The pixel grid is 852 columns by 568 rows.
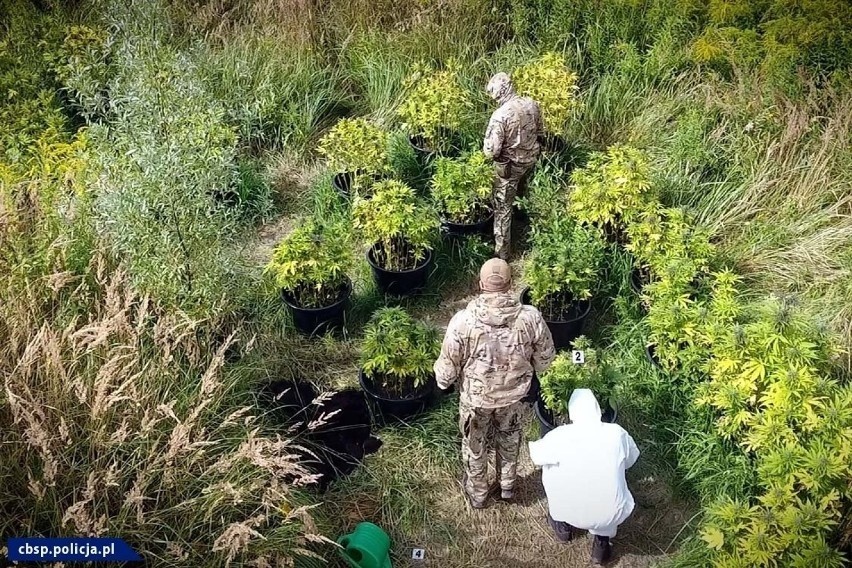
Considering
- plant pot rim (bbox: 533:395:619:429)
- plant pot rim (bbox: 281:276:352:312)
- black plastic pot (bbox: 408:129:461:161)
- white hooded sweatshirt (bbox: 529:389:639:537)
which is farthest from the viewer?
black plastic pot (bbox: 408:129:461:161)

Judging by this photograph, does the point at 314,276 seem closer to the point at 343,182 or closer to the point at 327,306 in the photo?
the point at 327,306

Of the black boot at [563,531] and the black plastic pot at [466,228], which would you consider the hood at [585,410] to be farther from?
the black plastic pot at [466,228]

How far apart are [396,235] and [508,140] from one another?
47.6 inches

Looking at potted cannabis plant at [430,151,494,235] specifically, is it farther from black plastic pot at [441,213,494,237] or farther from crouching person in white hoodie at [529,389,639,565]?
crouching person in white hoodie at [529,389,639,565]

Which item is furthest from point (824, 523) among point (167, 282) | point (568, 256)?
point (167, 282)

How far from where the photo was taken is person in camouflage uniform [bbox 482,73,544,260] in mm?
6801

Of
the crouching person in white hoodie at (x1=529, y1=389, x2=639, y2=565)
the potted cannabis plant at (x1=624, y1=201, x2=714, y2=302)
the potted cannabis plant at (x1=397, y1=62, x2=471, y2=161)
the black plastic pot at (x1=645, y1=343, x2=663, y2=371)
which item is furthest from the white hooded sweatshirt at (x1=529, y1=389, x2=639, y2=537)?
the potted cannabis plant at (x1=397, y1=62, x2=471, y2=161)

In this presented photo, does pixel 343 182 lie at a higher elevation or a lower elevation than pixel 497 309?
lower

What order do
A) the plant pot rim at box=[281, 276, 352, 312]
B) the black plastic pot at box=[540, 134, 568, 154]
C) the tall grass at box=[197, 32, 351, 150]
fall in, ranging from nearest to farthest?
the plant pot rim at box=[281, 276, 352, 312]
the black plastic pot at box=[540, 134, 568, 154]
the tall grass at box=[197, 32, 351, 150]

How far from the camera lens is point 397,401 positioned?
233 inches

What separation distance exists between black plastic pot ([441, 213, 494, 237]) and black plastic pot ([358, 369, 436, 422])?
1.82m

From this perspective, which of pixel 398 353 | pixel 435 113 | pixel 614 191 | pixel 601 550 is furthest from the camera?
pixel 435 113

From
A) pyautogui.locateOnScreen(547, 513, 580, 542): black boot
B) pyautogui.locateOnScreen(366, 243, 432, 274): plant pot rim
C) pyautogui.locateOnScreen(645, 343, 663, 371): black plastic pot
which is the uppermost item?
pyautogui.locateOnScreen(366, 243, 432, 274): plant pot rim

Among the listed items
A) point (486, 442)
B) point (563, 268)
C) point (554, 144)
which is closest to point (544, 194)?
point (554, 144)
